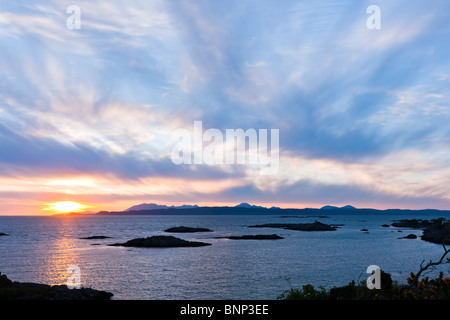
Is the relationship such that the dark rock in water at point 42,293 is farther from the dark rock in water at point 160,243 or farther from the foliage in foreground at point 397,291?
the dark rock in water at point 160,243

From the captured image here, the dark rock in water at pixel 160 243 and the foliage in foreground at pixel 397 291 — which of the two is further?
the dark rock in water at pixel 160 243

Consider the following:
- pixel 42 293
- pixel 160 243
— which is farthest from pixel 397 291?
pixel 160 243

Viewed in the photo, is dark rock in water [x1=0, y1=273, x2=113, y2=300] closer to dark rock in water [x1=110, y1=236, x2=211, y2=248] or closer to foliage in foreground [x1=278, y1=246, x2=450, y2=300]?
foliage in foreground [x1=278, y1=246, x2=450, y2=300]

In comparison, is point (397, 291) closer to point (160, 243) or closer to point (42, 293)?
point (42, 293)

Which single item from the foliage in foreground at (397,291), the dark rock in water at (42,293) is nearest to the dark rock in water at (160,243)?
the dark rock in water at (42,293)

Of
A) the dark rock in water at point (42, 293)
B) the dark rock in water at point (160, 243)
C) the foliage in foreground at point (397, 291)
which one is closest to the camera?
the foliage in foreground at point (397, 291)

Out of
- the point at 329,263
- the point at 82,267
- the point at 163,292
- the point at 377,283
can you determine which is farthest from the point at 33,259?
the point at 377,283

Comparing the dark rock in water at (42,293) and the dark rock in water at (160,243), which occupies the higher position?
the dark rock in water at (42,293)

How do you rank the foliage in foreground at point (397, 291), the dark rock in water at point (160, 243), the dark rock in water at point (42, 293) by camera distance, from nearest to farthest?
the foliage in foreground at point (397, 291)
the dark rock in water at point (42, 293)
the dark rock in water at point (160, 243)

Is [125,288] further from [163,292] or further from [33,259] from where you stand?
[33,259]
